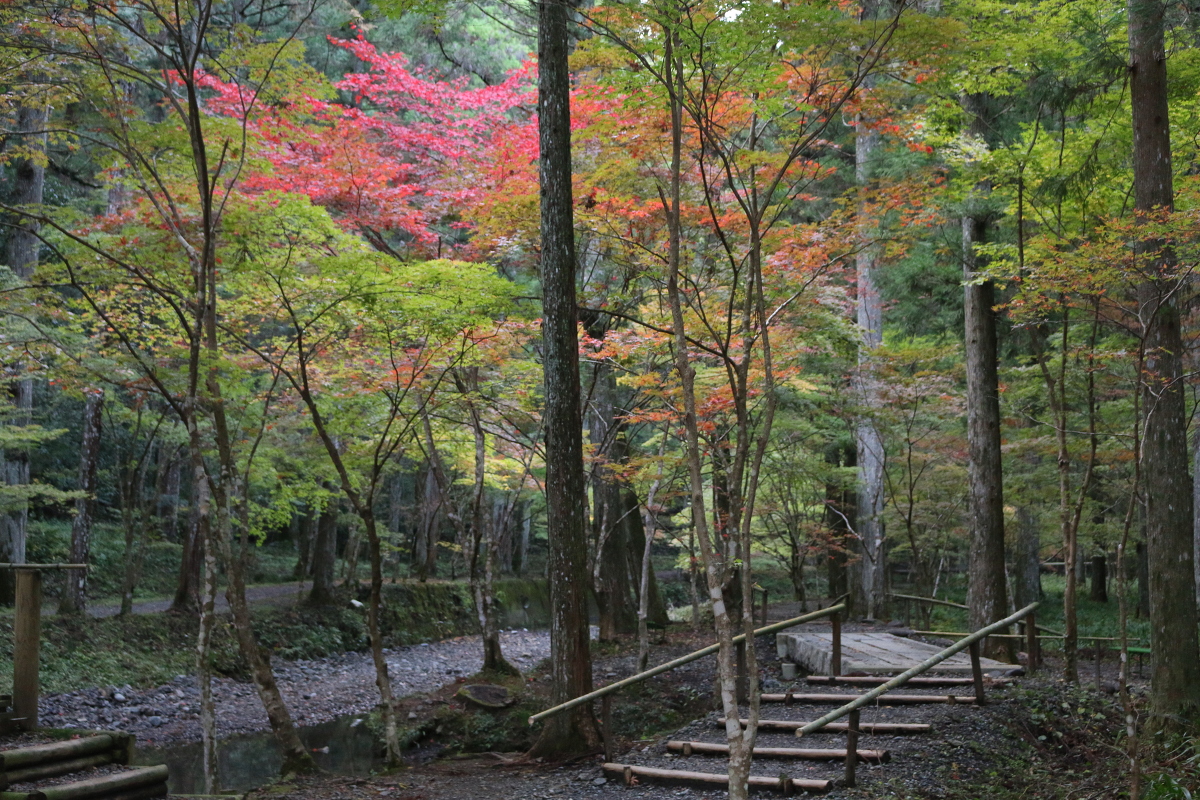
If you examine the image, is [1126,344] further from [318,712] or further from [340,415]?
[318,712]

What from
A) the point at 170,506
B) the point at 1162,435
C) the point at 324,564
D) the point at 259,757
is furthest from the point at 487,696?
the point at 170,506

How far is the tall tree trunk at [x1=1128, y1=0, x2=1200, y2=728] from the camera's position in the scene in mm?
6824

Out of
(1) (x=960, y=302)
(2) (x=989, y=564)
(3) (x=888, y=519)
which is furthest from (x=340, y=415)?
(3) (x=888, y=519)

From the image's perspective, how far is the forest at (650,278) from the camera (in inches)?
252

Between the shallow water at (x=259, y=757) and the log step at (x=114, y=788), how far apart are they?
8.08ft

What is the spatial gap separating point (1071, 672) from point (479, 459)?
7735mm

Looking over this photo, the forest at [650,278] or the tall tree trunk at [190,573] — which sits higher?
the forest at [650,278]

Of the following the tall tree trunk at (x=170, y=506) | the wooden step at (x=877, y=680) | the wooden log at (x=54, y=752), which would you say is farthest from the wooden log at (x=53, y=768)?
the tall tree trunk at (x=170, y=506)

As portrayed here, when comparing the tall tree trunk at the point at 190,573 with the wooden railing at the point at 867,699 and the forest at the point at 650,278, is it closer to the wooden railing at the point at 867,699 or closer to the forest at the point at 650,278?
the forest at the point at 650,278

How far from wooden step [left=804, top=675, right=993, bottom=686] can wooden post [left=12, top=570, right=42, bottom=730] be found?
7.18m

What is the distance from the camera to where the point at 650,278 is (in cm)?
901

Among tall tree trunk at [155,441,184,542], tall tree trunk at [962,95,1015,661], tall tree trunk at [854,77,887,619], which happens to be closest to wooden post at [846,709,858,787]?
tall tree trunk at [962,95,1015,661]

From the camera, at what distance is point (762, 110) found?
19.1ft

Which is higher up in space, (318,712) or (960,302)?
(960,302)
